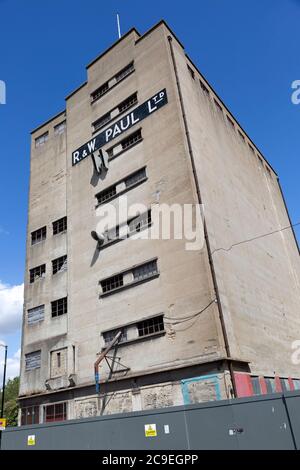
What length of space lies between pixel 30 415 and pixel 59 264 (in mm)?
11065

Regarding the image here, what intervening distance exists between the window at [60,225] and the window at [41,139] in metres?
10.1

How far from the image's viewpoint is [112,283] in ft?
83.9

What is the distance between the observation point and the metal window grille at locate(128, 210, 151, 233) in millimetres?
24964

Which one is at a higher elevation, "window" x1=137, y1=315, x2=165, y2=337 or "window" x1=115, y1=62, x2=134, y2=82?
"window" x1=115, y1=62, x2=134, y2=82

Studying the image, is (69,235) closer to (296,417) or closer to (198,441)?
(198,441)

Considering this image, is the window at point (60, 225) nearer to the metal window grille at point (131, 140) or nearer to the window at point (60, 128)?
the metal window grille at point (131, 140)

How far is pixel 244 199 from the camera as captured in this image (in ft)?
110

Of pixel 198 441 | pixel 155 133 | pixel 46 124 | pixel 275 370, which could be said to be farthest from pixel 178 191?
pixel 46 124

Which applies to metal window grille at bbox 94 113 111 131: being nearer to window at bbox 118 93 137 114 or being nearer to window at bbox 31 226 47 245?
window at bbox 118 93 137 114

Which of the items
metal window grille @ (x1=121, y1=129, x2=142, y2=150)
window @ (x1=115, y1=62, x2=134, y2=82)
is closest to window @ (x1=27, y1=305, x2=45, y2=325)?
metal window grille @ (x1=121, y1=129, x2=142, y2=150)

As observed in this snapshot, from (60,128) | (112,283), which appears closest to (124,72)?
(60,128)

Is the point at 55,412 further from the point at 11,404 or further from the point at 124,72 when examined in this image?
the point at 11,404

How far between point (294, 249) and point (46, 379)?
3249cm

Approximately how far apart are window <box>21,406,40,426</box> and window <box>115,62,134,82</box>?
86.9 ft
